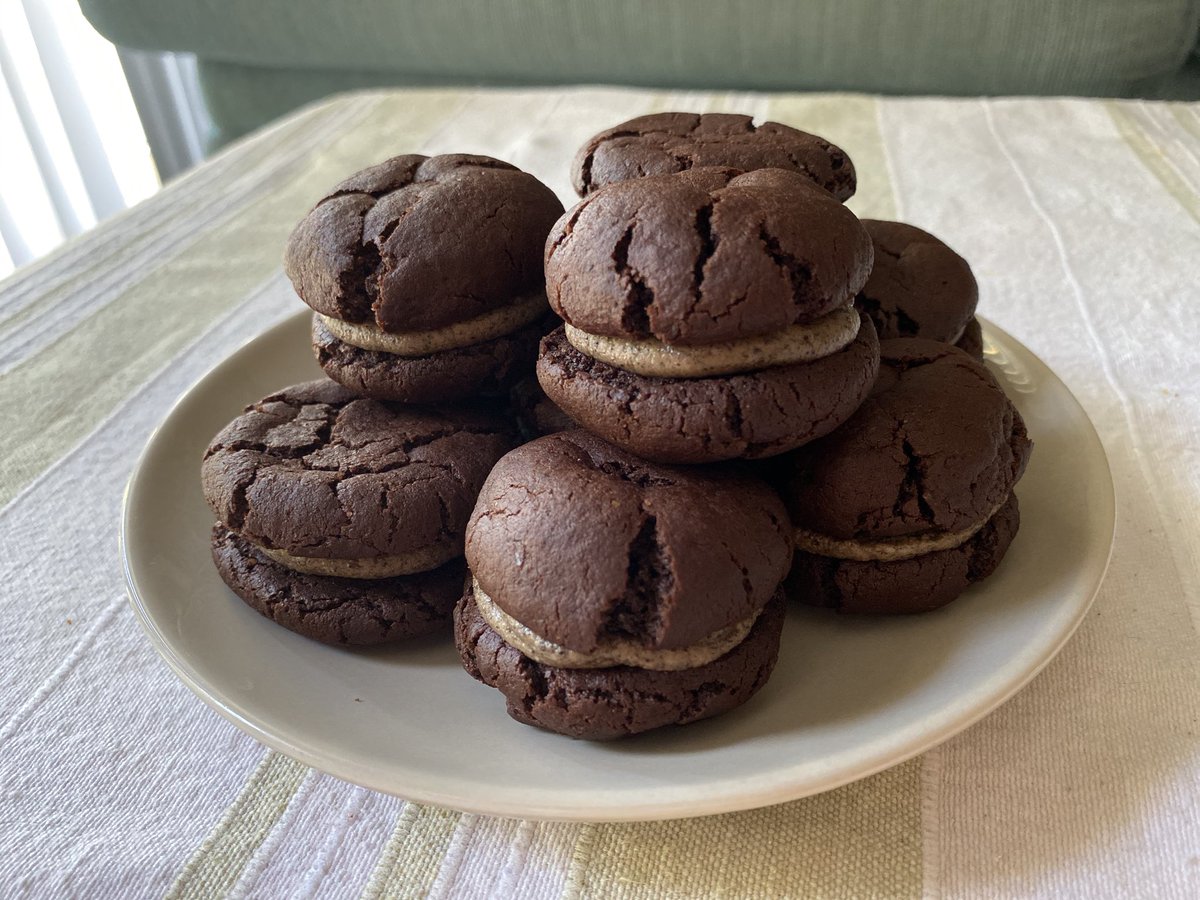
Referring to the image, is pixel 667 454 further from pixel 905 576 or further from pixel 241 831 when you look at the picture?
pixel 241 831

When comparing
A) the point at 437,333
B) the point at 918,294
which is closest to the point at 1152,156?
the point at 918,294

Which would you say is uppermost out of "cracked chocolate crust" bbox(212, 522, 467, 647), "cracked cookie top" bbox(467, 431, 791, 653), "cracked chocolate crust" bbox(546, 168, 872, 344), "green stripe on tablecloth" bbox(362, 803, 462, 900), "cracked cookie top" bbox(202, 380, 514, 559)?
"cracked chocolate crust" bbox(546, 168, 872, 344)

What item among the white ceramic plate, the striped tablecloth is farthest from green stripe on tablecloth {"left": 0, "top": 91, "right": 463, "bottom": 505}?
the white ceramic plate

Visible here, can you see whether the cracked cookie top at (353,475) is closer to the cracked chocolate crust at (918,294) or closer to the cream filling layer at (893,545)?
the cream filling layer at (893,545)

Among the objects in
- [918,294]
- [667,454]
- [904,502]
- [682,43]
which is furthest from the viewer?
[682,43]

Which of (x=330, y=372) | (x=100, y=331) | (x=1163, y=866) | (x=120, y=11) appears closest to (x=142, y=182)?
(x=120, y=11)

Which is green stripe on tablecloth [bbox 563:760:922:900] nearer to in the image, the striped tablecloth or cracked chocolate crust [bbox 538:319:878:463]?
the striped tablecloth
